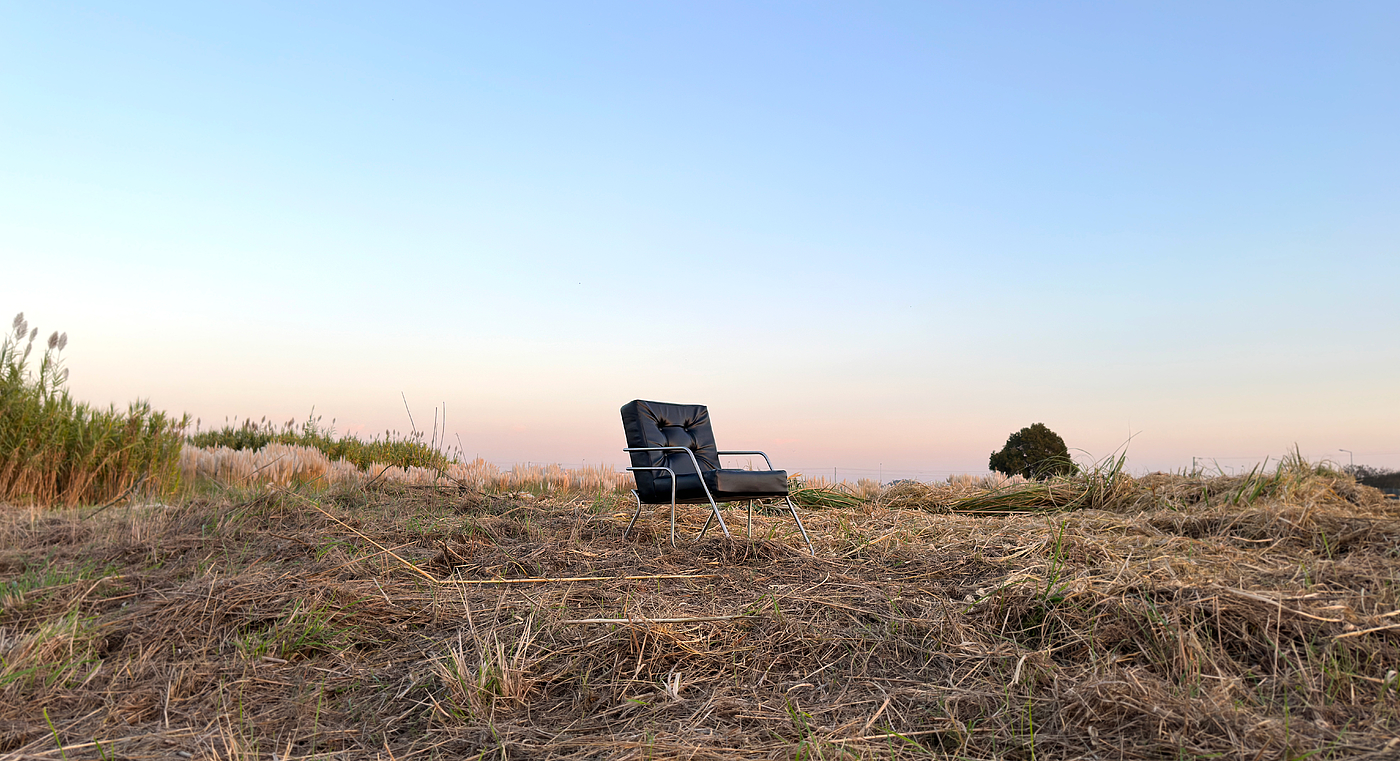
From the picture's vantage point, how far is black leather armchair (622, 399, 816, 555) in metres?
4.62

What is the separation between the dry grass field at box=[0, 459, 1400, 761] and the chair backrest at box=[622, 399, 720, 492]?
2.96 feet

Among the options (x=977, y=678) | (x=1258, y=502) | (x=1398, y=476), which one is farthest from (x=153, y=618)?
(x=1398, y=476)

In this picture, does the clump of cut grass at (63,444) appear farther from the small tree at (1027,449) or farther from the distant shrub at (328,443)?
the small tree at (1027,449)

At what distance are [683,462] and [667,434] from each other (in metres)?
0.27

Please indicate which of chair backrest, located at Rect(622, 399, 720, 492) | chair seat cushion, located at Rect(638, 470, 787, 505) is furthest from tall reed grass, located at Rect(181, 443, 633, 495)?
chair seat cushion, located at Rect(638, 470, 787, 505)

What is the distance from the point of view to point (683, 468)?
5.41m

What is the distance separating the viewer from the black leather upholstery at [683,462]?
4.67 metres

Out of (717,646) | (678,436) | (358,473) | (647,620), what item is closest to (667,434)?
(678,436)

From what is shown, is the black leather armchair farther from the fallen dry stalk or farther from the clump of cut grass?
the clump of cut grass

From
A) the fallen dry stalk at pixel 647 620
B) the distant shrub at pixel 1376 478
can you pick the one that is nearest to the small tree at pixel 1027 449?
the distant shrub at pixel 1376 478

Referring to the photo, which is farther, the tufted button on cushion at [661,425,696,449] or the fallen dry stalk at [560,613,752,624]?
the tufted button on cushion at [661,425,696,449]

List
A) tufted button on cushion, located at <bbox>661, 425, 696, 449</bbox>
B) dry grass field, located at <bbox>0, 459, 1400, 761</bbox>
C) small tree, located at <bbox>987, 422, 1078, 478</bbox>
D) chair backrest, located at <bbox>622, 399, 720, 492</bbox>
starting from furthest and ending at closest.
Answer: small tree, located at <bbox>987, 422, 1078, 478</bbox> < tufted button on cushion, located at <bbox>661, 425, 696, 449</bbox> < chair backrest, located at <bbox>622, 399, 720, 492</bbox> < dry grass field, located at <bbox>0, 459, 1400, 761</bbox>

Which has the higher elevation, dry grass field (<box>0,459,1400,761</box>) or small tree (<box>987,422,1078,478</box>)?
small tree (<box>987,422,1078,478</box>)

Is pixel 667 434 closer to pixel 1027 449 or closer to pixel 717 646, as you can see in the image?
pixel 717 646
